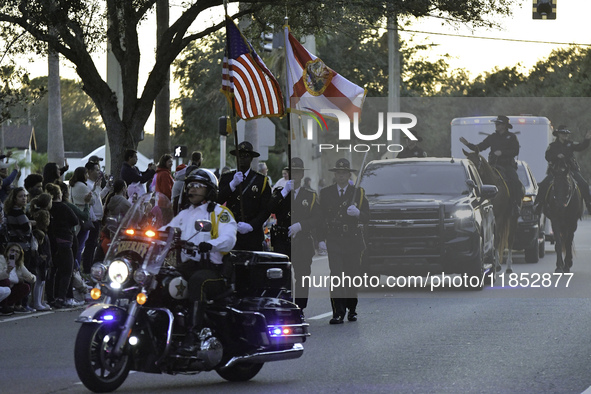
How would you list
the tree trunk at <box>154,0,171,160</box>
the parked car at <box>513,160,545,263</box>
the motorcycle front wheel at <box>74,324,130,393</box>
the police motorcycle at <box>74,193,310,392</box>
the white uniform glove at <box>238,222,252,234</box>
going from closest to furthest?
1. the motorcycle front wheel at <box>74,324,130,393</box>
2. the police motorcycle at <box>74,193,310,392</box>
3. the white uniform glove at <box>238,222,252,234</box>
4. the parked car at <box>513,160,545,263</box>
5. the tree trunk at <box>154,0,171,160</box>

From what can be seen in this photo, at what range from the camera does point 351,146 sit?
14266 millimetres

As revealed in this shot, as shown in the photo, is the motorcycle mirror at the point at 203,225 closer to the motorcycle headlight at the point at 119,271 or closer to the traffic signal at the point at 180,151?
the motorcycle headlight at the point at 119,271

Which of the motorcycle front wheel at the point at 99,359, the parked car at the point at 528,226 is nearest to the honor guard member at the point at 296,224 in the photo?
Result: the motorcycle front wheel at the point at 99,359

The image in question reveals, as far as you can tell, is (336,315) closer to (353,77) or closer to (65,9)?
(65,9)

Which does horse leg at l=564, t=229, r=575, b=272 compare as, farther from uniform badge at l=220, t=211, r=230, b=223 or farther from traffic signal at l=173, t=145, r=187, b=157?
traffic signal at l=173, t=145, r=187, b=157

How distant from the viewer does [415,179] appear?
18266 mm

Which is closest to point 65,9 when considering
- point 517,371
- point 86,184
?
point 86,184

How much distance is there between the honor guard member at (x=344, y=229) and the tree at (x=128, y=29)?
6911mm

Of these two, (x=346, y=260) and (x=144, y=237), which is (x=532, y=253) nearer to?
(x=346, y=260)

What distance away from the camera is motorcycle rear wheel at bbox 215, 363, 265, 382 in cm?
1009

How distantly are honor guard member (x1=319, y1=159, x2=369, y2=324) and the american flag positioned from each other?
116 cm

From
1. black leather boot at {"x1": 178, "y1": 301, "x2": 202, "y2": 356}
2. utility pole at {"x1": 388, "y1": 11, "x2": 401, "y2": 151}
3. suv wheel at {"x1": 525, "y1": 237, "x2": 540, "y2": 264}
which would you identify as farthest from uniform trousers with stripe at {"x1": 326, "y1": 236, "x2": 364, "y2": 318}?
utility pole at {"x1": 388, "y1": 11, "x2": 401, "y2": 151}

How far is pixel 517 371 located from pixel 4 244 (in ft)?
23.2

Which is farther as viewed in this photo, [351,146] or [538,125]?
[538,125]
